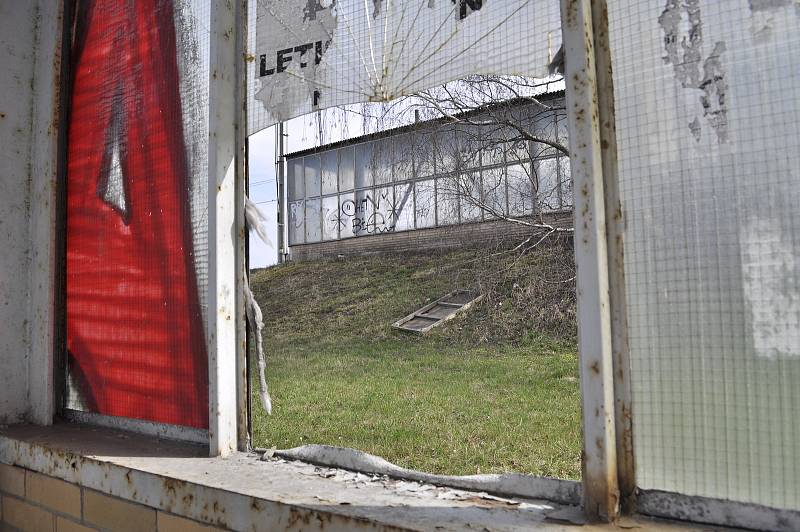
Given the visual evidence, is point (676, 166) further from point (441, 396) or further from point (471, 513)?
point (441, 396)

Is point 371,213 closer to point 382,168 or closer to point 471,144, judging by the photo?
point 382,168

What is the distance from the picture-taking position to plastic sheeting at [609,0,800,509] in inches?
37.1

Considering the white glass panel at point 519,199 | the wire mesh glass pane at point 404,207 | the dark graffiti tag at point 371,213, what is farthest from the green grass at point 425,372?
→ the dark graffiti tag at point 371,213

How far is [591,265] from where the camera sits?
1063 millimetres

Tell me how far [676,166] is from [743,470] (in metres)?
0.48

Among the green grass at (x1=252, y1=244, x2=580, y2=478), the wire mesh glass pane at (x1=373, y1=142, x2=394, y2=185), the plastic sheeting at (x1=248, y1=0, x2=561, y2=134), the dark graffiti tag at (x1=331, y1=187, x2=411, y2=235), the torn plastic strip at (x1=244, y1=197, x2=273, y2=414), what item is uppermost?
the wire mesh glass pane at (x1=373, y1=142, x2=394, y2=185)

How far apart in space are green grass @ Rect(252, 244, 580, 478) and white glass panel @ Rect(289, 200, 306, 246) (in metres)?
2.65

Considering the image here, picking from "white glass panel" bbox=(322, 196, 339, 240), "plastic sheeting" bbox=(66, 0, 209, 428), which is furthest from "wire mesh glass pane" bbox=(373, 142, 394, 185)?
"plastic sheeting" bbox=(66, 0, 209, 428)

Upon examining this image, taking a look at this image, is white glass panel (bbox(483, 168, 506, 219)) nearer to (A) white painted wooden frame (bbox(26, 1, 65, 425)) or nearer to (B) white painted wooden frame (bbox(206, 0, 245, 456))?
(A) white painted wooden frame (bbox(26, 1, 65, 425))

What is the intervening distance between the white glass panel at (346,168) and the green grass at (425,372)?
2484 millimetres

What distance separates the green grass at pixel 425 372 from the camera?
4066 millimetres

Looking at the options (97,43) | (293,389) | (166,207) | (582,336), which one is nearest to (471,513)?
(582,336)

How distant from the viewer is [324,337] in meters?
9.94

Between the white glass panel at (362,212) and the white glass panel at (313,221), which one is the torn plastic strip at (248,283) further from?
the white glass panel at (313,221)
